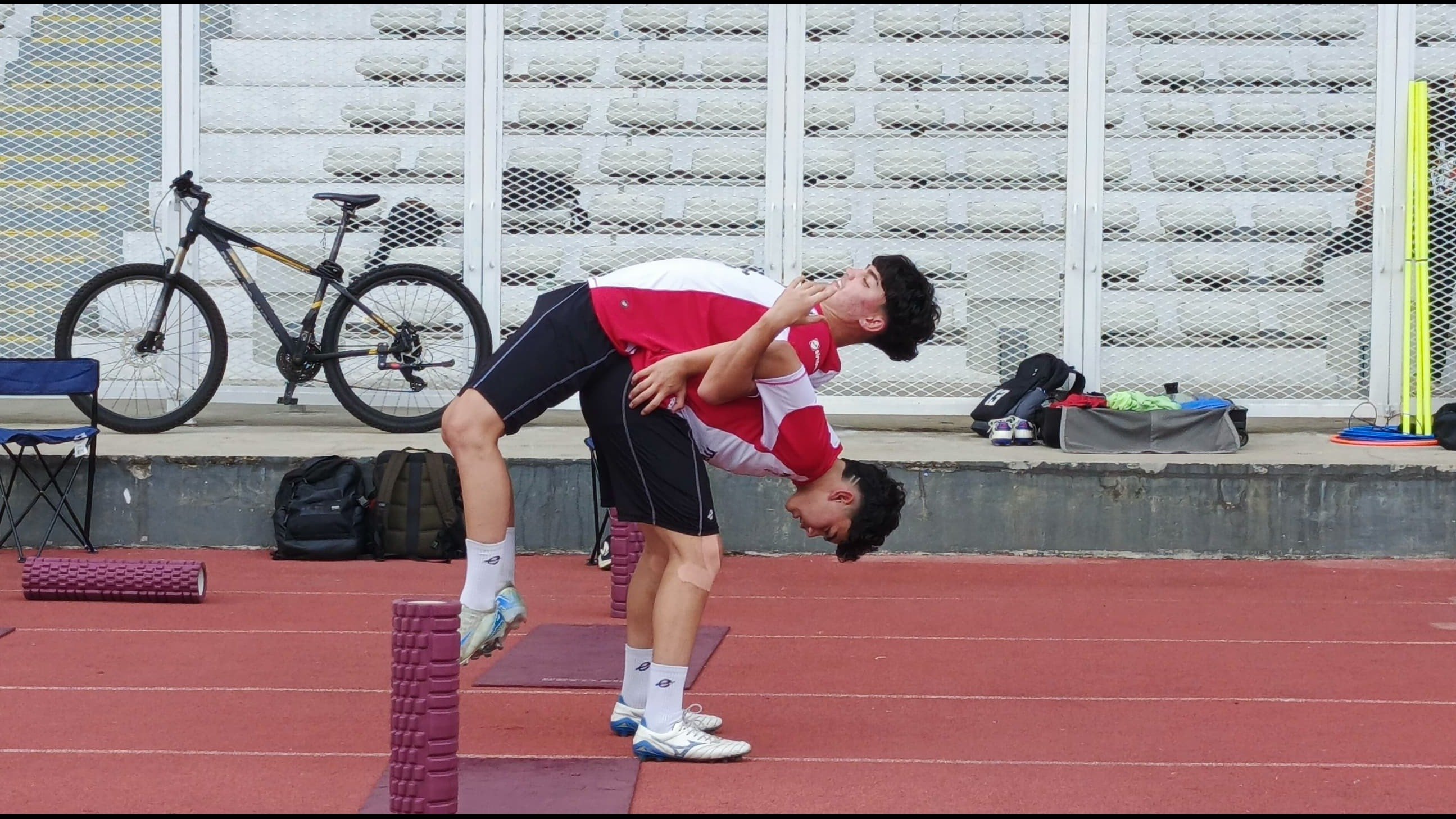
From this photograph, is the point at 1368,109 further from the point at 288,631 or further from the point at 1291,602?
the point at 288,631

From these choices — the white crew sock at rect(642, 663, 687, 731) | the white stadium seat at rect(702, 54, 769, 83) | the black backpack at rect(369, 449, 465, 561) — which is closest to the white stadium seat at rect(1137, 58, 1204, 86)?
the white stadium seat at rect(702, 54, 769, 83)

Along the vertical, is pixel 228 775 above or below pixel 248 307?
below

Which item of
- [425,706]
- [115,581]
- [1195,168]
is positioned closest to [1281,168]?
[1195,168]

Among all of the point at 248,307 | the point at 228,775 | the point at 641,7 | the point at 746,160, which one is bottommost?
the point at 228,775

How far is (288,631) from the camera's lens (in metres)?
6.34

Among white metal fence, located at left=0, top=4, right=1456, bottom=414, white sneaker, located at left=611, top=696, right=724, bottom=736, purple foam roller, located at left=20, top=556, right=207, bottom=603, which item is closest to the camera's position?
white sneaker, located at left=611, top=696, right=724, bottom=736

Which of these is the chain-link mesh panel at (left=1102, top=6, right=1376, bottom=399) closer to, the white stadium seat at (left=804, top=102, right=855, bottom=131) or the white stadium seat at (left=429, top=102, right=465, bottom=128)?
the white stadium seat at (left=804, top=102, right=855, bottom=131)

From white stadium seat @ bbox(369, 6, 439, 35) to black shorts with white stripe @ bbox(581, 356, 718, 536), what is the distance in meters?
5.76

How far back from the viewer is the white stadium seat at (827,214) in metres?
9.66

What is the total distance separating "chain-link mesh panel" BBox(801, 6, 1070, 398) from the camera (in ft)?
31.6

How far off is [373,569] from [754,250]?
9.77ft

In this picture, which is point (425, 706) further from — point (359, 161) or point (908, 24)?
point (908, 24)

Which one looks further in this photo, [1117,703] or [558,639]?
[558,639]

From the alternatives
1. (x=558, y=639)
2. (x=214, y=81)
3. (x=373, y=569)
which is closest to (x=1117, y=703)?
(x=558, y=639)
